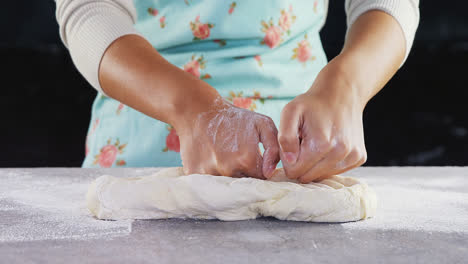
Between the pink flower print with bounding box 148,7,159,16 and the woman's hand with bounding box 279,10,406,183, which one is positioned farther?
the pink flower print with bounding box 148,7,159,16

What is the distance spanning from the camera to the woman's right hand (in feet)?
2.57

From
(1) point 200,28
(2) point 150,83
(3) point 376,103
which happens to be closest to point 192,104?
(2) point 150,83

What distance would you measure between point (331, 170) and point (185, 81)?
0.93 ft

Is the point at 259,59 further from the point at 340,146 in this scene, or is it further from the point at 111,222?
the point at 111,222

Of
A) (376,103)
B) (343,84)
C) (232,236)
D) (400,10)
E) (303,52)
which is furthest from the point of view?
(376,103)

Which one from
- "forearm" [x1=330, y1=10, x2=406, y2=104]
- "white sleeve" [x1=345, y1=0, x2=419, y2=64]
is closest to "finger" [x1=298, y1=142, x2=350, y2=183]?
"forearm" [x1=330, y1=10, x2=406, y2=104]

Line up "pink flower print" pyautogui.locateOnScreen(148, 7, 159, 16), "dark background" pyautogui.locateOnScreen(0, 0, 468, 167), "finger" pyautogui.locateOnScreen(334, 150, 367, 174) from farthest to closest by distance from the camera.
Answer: "dark background" pyautogui.locateOnScreen(0, 0, 468, 167) < "pink flower print" pyautogui.locateOnScreen(148, 7, 159, 16) < "finger" pyautogui.locateOnScreen(334, 150, 367, 174)

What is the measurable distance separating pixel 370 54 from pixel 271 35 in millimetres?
258

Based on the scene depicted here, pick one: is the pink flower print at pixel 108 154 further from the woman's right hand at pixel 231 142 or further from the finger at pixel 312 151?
the finger at pixel 312 151

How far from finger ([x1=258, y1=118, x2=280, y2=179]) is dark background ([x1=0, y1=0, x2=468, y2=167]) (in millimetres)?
1455

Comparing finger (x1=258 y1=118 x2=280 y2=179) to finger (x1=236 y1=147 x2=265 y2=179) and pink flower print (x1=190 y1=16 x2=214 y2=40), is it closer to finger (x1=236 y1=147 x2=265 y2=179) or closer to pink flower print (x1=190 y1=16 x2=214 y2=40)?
finger (x1=236 y1=147 x2=265 y2=179)

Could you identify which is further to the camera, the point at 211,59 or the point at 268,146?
the point at 211,59

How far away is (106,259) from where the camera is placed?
570 mm

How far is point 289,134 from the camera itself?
0.74 metres
